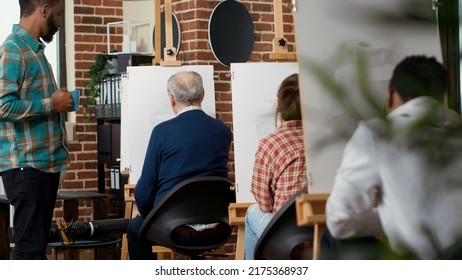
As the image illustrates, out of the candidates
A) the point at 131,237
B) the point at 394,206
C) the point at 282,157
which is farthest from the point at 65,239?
the point at 394,206

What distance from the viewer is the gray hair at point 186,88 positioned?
4109mm

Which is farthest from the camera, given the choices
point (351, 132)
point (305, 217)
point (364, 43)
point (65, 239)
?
point (65, 239)

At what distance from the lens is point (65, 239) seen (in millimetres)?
4742

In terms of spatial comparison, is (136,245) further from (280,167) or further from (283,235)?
(283,235)

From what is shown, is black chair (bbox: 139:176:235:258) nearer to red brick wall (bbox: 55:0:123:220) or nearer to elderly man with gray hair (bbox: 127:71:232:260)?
elderly man with gray hair (bbox: 127:71:232:260)

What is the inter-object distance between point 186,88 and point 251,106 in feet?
1.13

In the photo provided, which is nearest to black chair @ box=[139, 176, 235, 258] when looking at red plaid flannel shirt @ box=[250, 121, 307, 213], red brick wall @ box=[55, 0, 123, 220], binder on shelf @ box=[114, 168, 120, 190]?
red plaid flannel shirt @ box=[250, 121, 307, 213]

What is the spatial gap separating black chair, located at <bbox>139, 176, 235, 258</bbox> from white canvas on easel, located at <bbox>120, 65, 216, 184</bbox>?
0.74 metres

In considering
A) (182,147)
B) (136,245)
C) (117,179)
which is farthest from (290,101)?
(117,179)

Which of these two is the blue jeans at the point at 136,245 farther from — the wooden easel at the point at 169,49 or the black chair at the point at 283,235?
the black chair at the point at 283,235

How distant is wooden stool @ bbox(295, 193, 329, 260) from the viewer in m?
2.42

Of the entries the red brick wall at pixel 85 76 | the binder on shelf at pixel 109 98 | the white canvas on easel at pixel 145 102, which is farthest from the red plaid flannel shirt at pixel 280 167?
the red brick wall at pixel 85 76

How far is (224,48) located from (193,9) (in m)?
0.31
